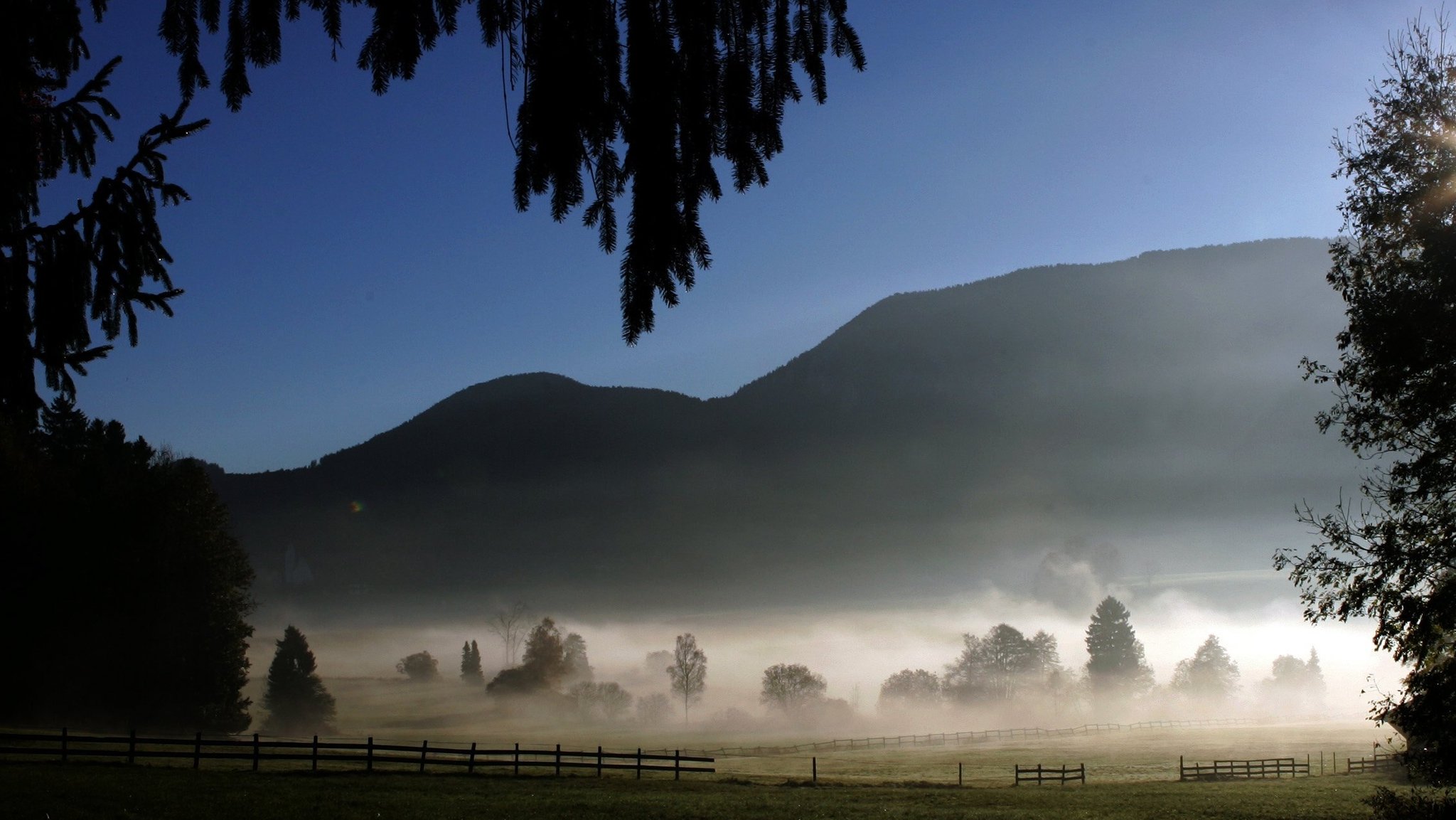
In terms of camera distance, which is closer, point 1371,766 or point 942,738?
point 1371,766

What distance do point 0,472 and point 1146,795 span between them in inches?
2153

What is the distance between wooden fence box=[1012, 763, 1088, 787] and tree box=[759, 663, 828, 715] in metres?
81.9

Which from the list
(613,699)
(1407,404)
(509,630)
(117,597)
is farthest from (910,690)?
(1407,404)

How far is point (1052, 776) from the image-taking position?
4556cm

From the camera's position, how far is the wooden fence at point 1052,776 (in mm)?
43938

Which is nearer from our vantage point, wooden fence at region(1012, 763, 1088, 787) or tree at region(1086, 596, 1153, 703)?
wooden fence at region(1012, 763, 1088, 787)

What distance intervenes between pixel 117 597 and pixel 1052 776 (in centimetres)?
4886

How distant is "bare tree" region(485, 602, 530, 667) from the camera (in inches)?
5300

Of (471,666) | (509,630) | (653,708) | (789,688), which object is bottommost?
(653,708)

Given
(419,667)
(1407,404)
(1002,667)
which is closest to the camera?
(1407,404)

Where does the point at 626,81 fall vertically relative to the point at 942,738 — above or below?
above

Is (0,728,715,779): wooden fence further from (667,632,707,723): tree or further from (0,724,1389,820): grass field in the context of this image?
(667,632,707,723): tree

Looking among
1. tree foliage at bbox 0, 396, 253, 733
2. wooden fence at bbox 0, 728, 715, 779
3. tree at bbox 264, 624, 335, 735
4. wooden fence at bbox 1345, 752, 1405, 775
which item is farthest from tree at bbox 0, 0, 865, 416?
tree at bbox 264, 624, 335, 735

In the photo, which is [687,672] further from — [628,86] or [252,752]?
[628,86]
